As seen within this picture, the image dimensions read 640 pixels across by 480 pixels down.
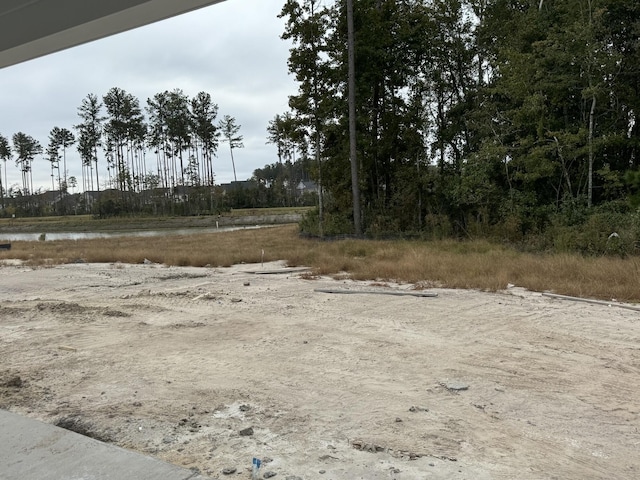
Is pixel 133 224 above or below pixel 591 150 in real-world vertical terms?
below

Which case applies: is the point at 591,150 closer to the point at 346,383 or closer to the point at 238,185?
the point at 346,383

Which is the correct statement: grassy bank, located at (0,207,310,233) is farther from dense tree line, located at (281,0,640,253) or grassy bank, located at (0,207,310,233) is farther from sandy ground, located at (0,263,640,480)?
sandy ground, located at (0,263,640,480)

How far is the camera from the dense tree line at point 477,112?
588 inches

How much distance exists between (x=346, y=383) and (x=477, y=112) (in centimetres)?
1626

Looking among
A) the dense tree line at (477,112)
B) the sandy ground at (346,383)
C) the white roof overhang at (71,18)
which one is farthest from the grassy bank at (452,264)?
the white roof overhang at (71,18)

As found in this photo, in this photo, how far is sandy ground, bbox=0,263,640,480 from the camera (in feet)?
9.64

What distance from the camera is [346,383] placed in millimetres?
4309

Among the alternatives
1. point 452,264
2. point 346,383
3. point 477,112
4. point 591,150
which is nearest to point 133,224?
point 477,112

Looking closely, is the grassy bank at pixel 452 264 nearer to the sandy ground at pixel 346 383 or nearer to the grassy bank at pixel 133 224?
the sandy ground at pixel 346 383

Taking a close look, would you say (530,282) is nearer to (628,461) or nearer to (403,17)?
(628,461)

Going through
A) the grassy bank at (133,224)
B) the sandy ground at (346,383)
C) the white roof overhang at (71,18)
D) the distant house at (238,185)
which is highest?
the distant house at (238,185)

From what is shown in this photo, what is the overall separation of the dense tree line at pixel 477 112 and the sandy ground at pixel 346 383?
30.7ft

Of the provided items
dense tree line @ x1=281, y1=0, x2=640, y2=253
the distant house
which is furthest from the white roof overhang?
the distant house

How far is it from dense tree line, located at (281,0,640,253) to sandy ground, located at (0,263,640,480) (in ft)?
30.7
